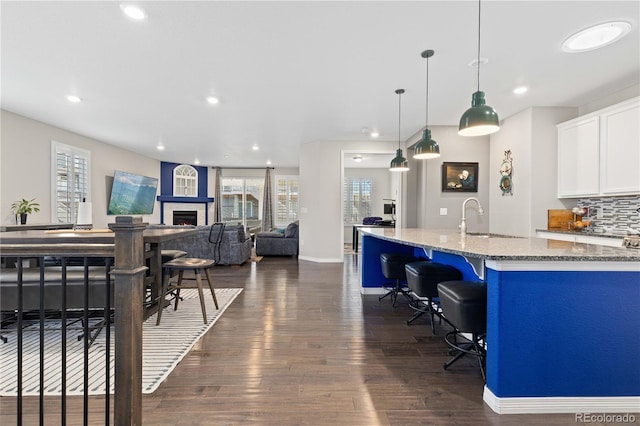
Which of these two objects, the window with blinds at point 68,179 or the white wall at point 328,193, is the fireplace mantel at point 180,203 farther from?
the white wall at point 328,193

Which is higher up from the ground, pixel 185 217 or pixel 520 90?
pixel 520 90

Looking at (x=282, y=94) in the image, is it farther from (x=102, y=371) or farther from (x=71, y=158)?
(x=71, y=158)

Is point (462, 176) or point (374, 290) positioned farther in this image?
point (462, 176)

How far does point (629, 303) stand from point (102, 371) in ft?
11.2

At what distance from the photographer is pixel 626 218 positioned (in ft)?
11.9

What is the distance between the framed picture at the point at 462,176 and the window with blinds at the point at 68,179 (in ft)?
23.3

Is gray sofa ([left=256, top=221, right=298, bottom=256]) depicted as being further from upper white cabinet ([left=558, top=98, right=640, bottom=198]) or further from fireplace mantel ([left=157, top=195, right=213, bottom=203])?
upper white cabinet ([left=558, top=98, right=640, bottom=198])

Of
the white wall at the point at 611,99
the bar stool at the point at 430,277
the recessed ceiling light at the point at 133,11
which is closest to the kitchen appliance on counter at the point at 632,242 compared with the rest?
the bar stool at the point at 430,277

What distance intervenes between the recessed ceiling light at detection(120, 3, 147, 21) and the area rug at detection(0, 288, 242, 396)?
262cm

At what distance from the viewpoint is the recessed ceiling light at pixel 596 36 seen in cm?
238

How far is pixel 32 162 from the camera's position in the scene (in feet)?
15.9

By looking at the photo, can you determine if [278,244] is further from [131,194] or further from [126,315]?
[126,315]

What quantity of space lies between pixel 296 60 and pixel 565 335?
3.07m

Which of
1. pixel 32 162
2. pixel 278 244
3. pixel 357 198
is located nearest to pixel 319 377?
pixel 278 244
